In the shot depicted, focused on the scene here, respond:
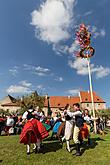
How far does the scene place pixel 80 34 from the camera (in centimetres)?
1684

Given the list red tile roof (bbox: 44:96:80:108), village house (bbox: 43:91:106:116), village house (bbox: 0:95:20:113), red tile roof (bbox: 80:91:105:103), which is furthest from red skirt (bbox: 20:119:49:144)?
village house (bbox: 0:95:20:113)

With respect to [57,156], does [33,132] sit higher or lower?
higher

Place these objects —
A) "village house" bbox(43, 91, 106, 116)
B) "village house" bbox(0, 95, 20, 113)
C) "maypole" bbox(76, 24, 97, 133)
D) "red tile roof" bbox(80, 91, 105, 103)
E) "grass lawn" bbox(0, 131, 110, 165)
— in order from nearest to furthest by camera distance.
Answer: "grass lawn" bbox(0, 131, 110, 165), "maypole" bbox(76, 24, 97, 133), "village house" bbox(43, 91, 106, 116), "red tile roof" bbox(80, 91, 105, 103), "village house" bbox(0, 95, 20, 113)

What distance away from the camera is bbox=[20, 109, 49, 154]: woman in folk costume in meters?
9.44

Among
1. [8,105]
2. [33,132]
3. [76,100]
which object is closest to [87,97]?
[76,100]

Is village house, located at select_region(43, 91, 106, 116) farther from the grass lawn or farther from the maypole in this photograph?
the grass lawn

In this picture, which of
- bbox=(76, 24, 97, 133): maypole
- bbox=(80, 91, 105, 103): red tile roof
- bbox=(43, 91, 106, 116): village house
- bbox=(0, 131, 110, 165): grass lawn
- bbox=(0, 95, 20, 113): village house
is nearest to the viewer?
bbox=(0, 131, 110, 165): grass lawn

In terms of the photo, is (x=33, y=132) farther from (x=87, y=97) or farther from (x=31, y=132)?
(x=87, y=97)

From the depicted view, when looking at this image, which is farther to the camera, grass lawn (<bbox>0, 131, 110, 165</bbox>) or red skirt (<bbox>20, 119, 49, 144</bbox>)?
red skirt (<bbox>20, 119, 49, 144</bbox>)

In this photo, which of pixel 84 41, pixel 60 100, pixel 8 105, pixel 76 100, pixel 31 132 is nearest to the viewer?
pixel 31 132

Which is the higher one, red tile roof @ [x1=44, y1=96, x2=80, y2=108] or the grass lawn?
Answer: red tile roof @ [x1=44, y1=96, x2=80, y2=108]

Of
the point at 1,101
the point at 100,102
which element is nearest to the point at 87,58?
the point at 100,102

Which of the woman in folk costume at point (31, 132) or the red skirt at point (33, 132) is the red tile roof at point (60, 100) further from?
the red skirt at point (33, 132)

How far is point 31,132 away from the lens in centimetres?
948
